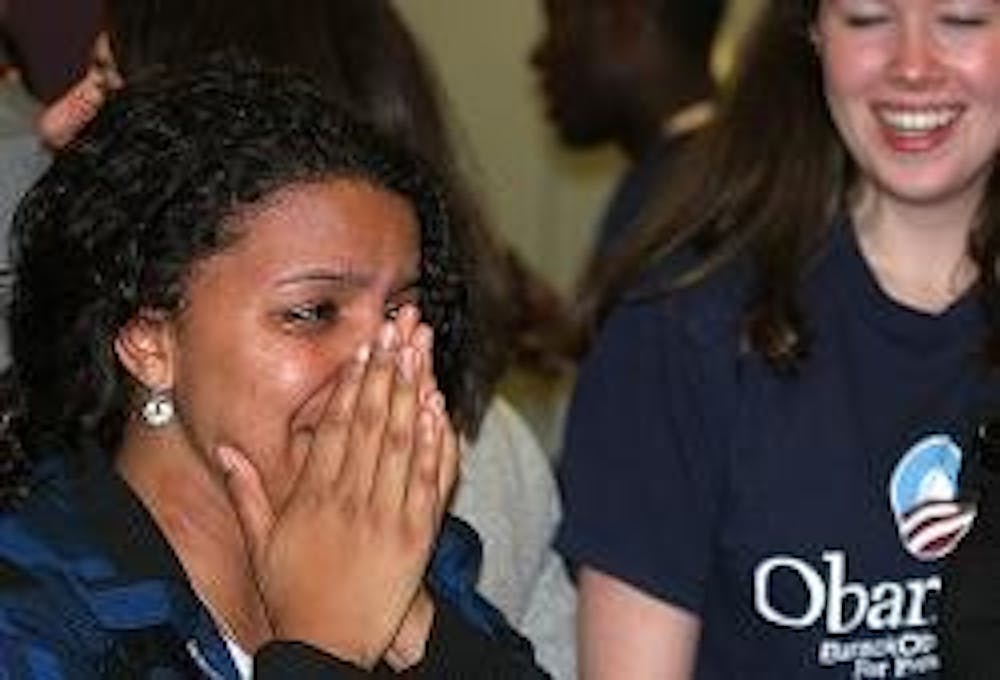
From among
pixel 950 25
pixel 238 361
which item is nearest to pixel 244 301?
pixel 238 361

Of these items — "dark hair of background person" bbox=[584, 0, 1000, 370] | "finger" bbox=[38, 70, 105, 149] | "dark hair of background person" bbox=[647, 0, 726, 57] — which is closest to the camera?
"finger" bbox=[38, 70, 105, 149]

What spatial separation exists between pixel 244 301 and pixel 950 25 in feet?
2.57

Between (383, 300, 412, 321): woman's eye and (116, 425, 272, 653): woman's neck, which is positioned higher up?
(383, 300, 412, 321): woman's eye

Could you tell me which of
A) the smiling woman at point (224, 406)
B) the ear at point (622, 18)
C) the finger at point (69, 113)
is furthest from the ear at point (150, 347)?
the ear at point (622, 18)

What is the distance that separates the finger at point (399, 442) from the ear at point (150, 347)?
0.18m

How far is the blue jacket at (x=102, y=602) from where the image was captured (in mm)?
1575

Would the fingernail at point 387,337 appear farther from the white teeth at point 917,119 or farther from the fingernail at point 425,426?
the white teeth at point 917,119

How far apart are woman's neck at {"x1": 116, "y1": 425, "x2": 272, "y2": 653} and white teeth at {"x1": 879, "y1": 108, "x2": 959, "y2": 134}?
0.76 metres

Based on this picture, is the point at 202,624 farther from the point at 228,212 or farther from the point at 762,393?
the point at 762,393

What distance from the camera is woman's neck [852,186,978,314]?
7.31 ft

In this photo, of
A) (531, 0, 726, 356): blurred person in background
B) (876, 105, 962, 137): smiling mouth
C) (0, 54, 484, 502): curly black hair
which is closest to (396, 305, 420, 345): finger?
(0, 54, 484, 502): curly black hair

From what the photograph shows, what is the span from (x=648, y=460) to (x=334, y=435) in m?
0.62

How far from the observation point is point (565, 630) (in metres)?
2.28

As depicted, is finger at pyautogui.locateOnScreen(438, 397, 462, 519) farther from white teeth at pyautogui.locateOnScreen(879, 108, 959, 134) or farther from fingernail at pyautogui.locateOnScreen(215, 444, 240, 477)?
white teeth at pyautogui.locateOnScreen(879, 108, 959, 134)
